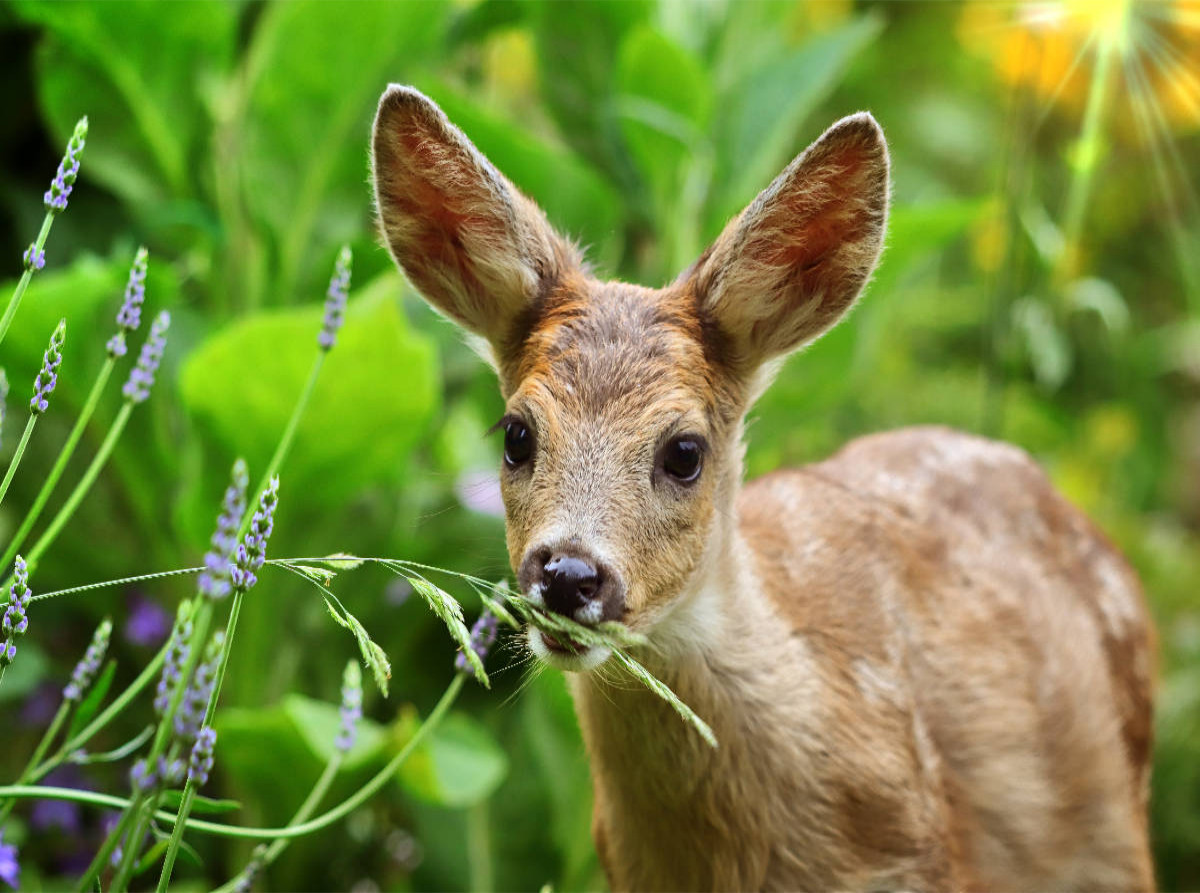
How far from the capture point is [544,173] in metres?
4.46

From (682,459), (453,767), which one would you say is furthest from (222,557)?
(453,767)

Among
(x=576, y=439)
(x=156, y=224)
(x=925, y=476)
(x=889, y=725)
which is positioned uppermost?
(x=156, y=224)

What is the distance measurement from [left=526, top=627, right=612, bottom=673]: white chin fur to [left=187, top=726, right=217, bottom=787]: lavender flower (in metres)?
0.65

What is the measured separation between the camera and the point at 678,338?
273cm

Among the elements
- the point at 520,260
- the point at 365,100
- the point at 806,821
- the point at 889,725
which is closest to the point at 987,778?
the point at 889,725

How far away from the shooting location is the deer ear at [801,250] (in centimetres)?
261

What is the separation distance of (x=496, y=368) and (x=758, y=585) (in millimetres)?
685

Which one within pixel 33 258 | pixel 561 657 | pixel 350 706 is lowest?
pixel 350 706

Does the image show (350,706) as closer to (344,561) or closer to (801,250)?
(344,561)

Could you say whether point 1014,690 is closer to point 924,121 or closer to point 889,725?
point 889,725

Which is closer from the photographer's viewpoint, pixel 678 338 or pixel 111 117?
pixel 678 338

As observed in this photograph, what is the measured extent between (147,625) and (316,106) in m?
1.59

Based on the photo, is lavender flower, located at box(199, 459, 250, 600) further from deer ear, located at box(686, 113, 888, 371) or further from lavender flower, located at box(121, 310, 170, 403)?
deer ear, located at box(686, 113, 888, 371)

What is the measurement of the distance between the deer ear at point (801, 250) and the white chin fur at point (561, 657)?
29.1 inches
